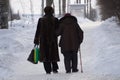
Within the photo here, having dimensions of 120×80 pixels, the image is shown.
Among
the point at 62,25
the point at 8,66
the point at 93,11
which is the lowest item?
the point at 93,11

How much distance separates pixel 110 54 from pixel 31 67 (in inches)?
109

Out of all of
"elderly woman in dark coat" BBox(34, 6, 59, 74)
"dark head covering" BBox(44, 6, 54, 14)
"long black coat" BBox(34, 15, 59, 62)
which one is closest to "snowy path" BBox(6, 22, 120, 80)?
"elderly woman in dark coat" BBox(34, 6, 59, 74)

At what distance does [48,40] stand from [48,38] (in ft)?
0.19

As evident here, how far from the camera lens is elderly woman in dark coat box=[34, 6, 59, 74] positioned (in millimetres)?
12516

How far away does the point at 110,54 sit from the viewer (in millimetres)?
14867

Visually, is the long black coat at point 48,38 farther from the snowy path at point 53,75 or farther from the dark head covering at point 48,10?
the snowy path at point 53,75

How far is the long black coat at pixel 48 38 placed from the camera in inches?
493

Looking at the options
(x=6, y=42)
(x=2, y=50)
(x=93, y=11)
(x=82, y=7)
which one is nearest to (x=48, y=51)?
(x=2, y=50)

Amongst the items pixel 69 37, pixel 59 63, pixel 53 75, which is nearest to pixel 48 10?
pixel 69 37

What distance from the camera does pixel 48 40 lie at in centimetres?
1257

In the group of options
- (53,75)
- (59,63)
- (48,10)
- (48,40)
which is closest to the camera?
(53,75)

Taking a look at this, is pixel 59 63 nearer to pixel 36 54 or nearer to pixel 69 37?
pixel 36 54

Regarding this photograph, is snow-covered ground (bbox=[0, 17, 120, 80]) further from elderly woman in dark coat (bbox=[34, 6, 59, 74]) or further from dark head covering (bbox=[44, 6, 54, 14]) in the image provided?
dark head covering (bbox=[44, 6, 54, 14])

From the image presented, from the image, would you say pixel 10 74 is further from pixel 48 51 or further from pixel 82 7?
pixel 82 7
